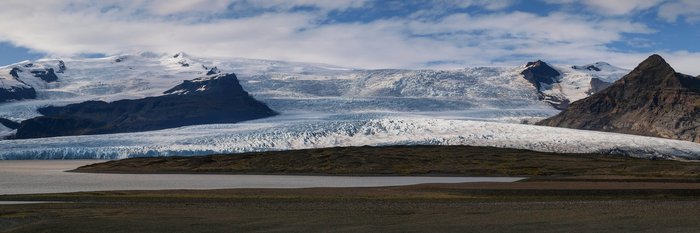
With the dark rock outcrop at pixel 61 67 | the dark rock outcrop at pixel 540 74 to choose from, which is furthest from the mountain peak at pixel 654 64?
the dark rock outcrop at pixel 61 67

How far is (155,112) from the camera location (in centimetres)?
16075

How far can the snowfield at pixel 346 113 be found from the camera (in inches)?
3681

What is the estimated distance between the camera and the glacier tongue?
91.8 m

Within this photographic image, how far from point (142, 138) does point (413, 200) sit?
2477 inches

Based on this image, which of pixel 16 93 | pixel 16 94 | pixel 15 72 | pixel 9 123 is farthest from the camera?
pixel 15 72

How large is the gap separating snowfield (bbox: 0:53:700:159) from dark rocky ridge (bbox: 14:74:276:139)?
2.34 m

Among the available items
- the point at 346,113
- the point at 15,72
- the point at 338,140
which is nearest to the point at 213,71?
the point at 15,72

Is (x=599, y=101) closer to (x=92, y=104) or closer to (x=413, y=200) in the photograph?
(x=92, y=104)

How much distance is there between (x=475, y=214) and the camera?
3175 centimetres

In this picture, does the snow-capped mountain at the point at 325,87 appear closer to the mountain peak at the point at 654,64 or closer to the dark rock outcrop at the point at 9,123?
the dark rock outcrop at the point at 9,123

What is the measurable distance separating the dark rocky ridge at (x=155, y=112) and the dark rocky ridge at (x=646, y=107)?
51264 mm

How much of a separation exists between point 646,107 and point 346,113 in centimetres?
5327

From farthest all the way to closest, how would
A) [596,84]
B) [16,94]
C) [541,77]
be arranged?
[541,77]
[596,84]
[16,94]

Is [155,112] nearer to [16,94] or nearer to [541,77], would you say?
[16,94]
